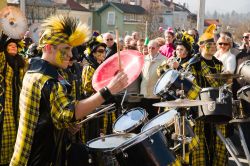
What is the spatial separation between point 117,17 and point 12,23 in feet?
197

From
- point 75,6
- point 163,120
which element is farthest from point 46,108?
point 75,6

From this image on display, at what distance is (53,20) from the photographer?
350 cm

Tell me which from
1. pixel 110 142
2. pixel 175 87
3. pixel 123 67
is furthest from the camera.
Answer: pixel 175 87

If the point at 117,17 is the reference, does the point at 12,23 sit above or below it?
below

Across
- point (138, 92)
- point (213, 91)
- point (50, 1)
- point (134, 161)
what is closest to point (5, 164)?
point (134, 161)

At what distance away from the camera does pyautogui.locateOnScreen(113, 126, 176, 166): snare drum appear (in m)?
3.74

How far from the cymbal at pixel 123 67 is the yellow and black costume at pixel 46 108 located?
1.51 ft

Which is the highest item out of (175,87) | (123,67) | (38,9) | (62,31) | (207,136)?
(38,9)

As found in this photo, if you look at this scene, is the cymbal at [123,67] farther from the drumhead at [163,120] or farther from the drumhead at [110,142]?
the drumhead at [163,120]

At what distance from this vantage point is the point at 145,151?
3.78 m

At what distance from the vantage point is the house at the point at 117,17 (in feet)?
214

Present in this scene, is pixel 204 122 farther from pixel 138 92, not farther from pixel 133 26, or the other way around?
pixel 133 26

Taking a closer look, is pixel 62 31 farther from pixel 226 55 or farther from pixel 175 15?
pixel 175 15

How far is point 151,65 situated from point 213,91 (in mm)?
2546
